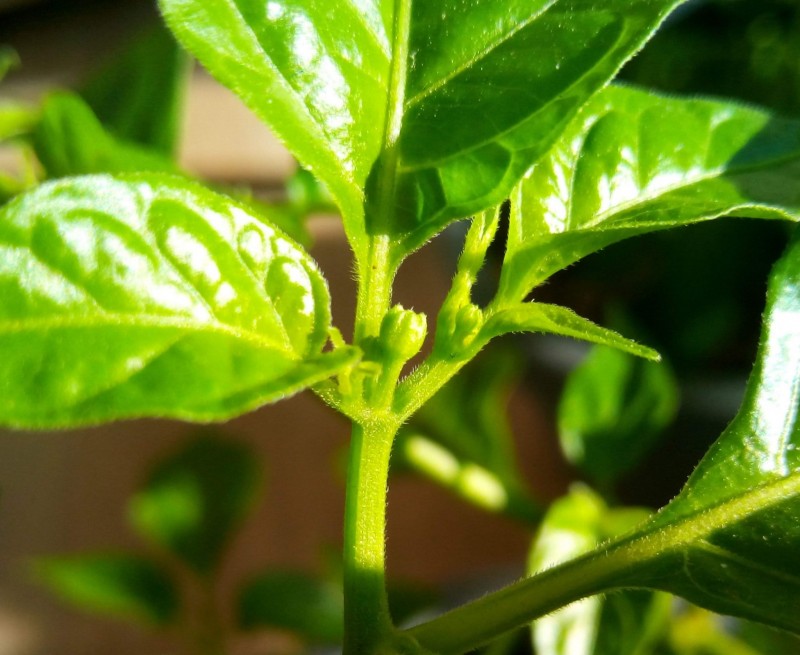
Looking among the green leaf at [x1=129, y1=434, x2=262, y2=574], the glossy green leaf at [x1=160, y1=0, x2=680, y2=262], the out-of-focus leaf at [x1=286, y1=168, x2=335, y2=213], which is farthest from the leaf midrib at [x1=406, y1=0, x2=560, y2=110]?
the green leaf at [x1=129, y1=434, x2=262, y2=574]

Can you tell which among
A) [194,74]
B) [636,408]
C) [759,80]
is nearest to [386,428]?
[636,408]

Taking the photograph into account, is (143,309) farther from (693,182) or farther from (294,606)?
(294,606)

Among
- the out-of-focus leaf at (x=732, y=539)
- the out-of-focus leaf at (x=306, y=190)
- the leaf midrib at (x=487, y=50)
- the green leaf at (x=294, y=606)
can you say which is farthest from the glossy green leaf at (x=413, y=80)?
the green leaf at (x=294, y=606)

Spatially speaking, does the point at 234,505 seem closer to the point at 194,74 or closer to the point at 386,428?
the point at 386,428

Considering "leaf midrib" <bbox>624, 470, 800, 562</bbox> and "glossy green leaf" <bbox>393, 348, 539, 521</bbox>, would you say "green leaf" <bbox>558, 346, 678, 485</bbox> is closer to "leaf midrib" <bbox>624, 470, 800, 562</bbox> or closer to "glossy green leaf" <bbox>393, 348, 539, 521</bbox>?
"glossy green leaf" <bbox>393, 348, 539, 521</bbox>

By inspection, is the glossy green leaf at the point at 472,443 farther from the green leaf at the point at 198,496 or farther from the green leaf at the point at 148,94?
the green leaf at the point at 148,94
